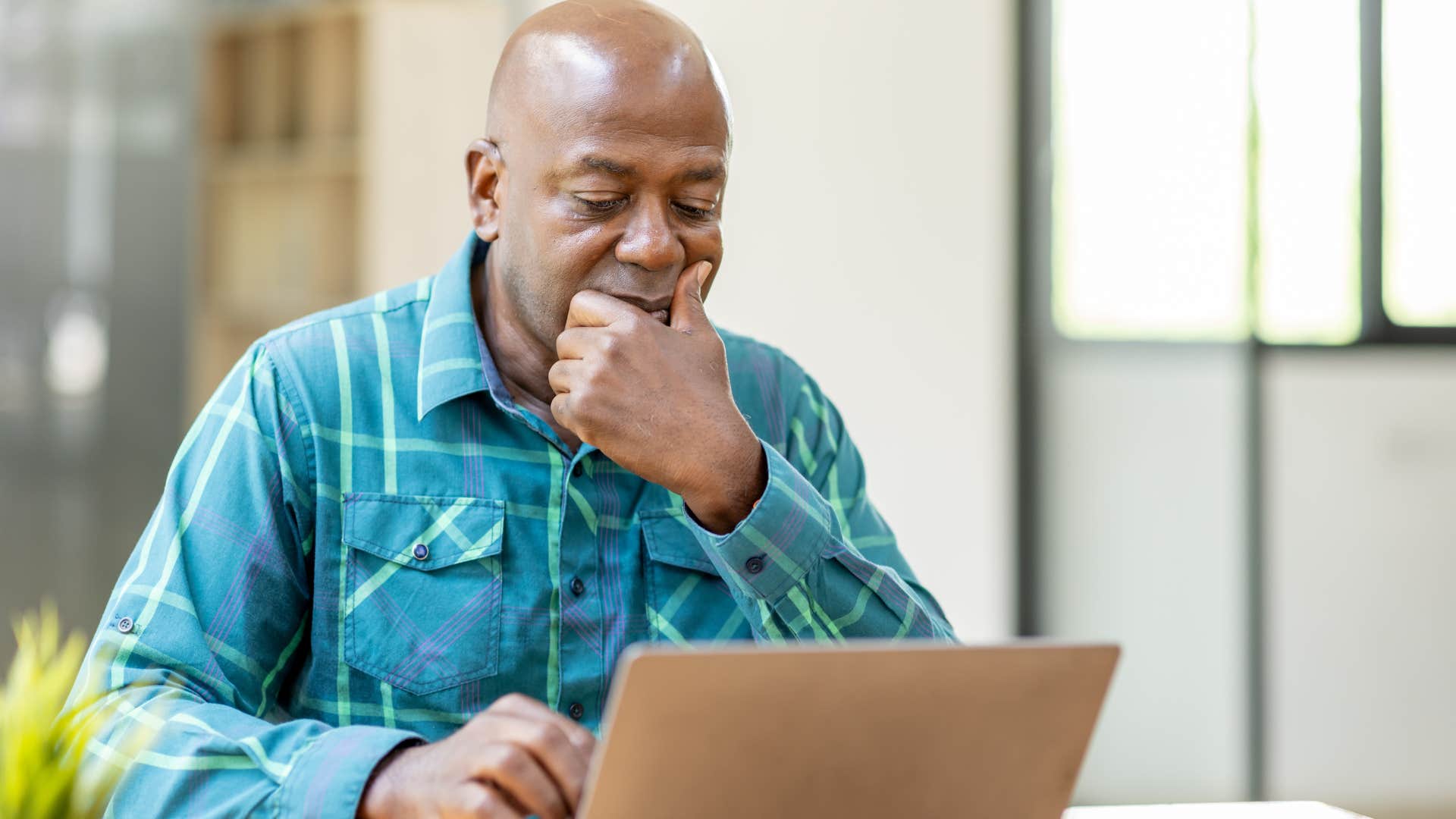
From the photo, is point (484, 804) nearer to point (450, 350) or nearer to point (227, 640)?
point (227, 640)

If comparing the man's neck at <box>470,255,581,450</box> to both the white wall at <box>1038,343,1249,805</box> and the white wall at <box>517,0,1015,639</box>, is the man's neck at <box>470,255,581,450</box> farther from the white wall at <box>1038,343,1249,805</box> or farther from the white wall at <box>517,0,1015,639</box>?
the white wall at <box>1038,343,1249,805</box>

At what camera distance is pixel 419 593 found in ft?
4.30

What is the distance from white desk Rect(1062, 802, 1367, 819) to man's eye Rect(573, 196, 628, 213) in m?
0.64

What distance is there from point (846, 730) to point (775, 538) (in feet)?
1.20

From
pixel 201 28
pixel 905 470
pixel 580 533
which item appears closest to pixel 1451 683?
pixel 905 470

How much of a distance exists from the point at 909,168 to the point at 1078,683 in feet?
Result: 9.27

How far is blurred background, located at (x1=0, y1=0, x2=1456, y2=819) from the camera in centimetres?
360

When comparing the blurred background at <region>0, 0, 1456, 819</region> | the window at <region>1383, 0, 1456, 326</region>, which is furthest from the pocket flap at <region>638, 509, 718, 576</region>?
the window at <region>1383, 0, 1456, 326</region>

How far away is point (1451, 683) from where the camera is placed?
3713 mm

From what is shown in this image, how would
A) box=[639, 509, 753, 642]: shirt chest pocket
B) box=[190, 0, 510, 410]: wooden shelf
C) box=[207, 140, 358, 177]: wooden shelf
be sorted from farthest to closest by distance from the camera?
box=[207, 140, 358, 177]: wooden shelf < box=[190, 0, 510, 410]: wooden shelf < box=[639, 509, 753, 642]: shirt chest pocket

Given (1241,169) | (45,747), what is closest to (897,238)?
(1241,169)

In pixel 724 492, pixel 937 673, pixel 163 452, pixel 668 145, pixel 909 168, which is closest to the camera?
pixel 937 673

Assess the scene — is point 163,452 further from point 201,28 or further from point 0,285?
point 201,28

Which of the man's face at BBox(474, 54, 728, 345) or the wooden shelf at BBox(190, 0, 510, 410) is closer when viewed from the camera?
the man's face at BBox(474, 54, 728, 345)
